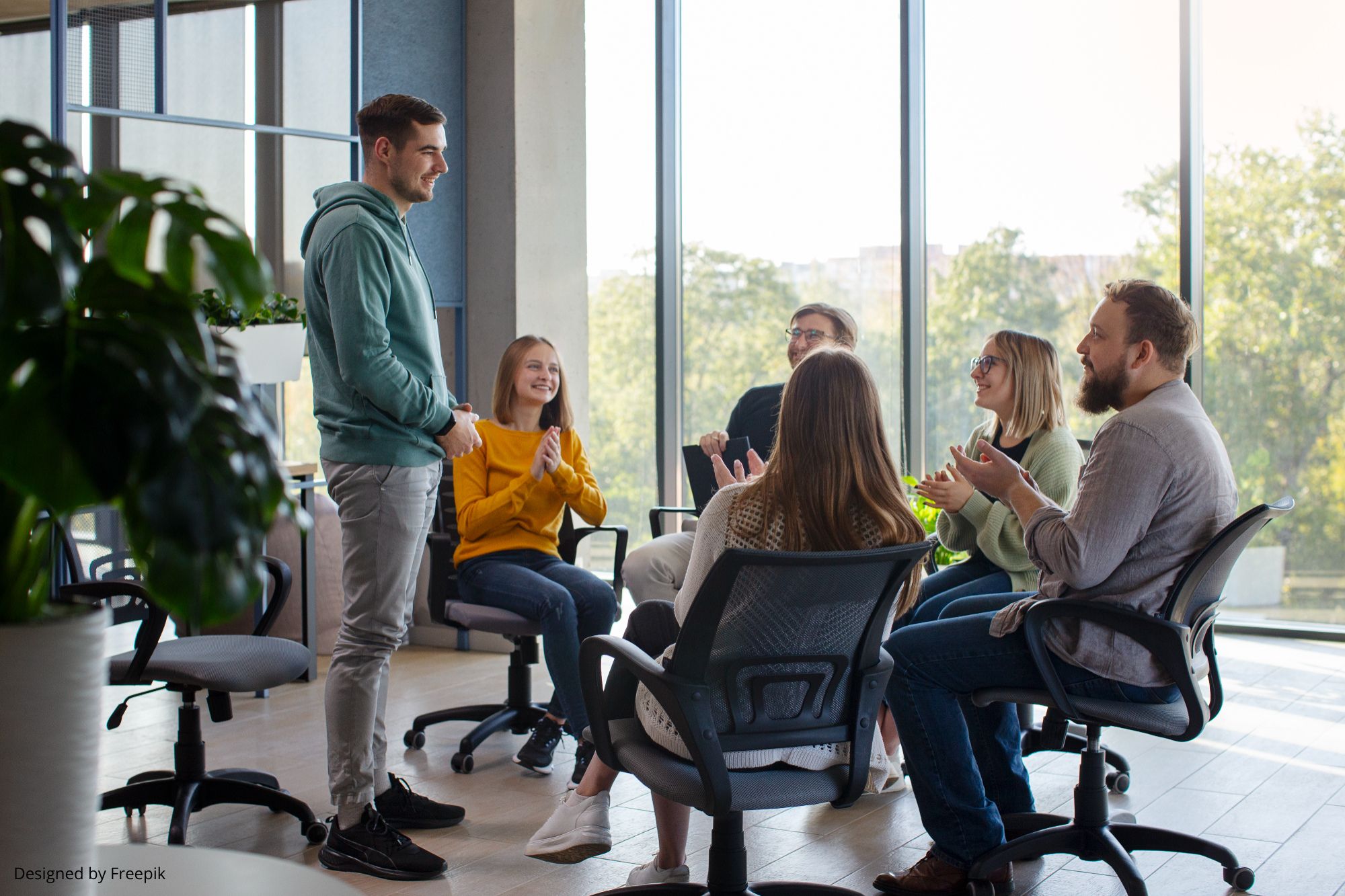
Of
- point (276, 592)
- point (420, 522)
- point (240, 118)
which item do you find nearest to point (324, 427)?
point (420, 522)

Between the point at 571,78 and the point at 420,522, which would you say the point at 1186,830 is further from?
the point at 571,78

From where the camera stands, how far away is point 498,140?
526 centimetres

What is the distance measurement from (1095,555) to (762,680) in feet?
2.41

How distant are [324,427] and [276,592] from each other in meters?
0.54

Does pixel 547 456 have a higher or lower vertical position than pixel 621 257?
lower

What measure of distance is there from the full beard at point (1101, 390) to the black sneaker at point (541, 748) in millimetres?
1785

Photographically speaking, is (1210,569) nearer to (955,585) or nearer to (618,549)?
(955,585)

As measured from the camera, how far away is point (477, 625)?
3.60 m

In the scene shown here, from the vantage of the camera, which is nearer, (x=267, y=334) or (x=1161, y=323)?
(x=1161, y=323)

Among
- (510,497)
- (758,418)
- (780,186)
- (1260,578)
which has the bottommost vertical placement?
(1260,578)

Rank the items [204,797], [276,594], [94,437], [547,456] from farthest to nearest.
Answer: [547,456] → [276,594] → [204,797] → [94,437]

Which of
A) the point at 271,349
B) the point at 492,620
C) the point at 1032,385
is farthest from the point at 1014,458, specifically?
the point at 271,349

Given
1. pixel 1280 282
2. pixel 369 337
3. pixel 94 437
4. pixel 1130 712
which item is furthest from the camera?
pixel 1280 282

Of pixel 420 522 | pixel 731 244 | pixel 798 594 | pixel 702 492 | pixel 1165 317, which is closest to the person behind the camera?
pixel 798 594
